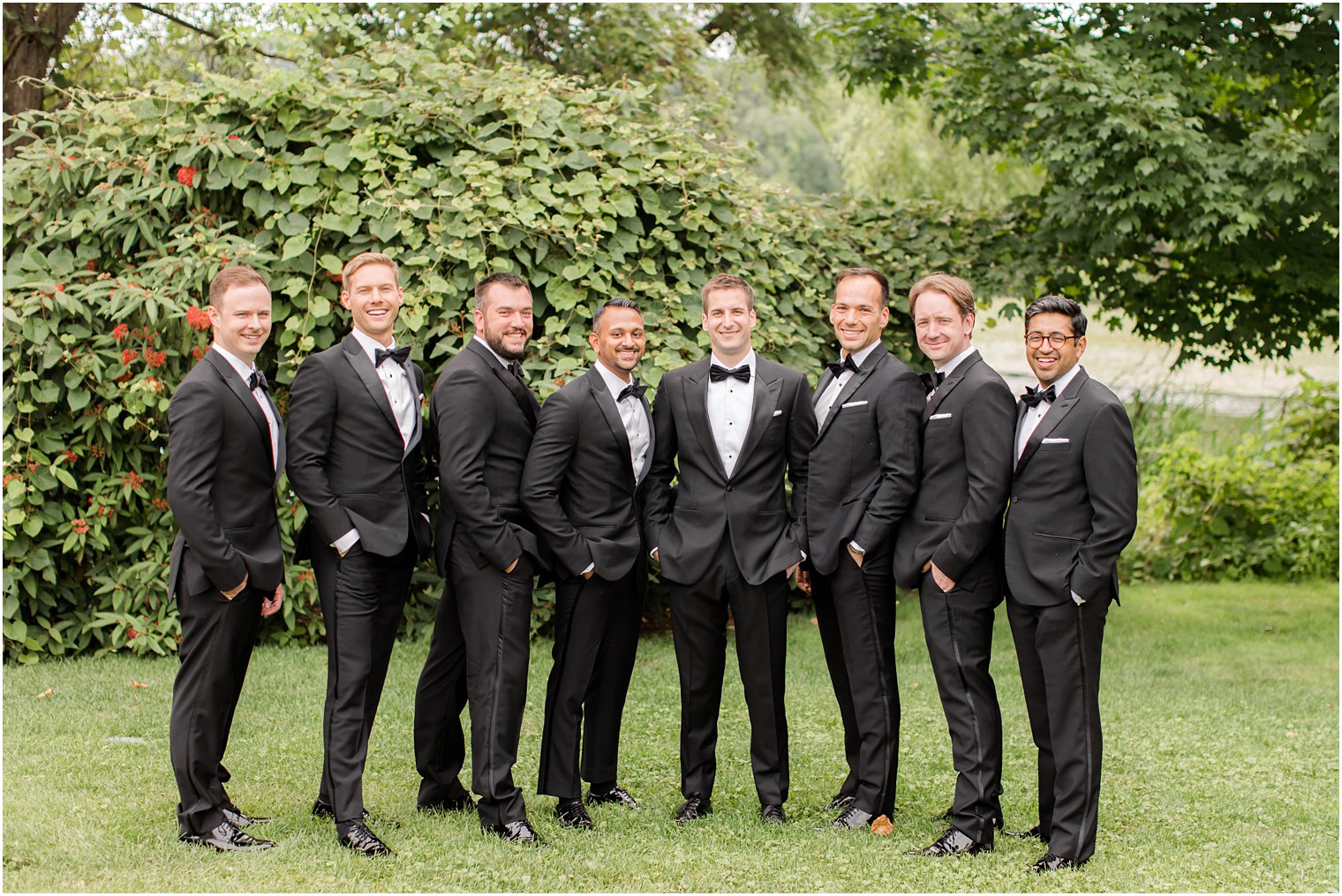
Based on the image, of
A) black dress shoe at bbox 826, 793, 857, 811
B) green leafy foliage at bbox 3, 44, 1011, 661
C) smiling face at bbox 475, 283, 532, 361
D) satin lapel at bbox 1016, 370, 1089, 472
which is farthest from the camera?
green leafy foliage at bbox 3, 44, 1011, 661

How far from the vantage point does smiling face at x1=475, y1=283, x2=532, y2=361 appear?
190 inches

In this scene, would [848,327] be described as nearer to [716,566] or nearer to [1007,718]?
[716,566]

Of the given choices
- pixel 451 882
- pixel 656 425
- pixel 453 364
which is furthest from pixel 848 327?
pixel 451 882

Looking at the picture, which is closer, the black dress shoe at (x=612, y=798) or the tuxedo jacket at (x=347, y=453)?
the tuxedo jacket at (x=347, y=453)

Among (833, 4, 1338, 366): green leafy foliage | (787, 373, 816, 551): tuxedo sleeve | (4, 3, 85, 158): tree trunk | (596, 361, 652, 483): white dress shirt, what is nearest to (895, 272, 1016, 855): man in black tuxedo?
(787, 373, 816, 551): tuxedo sleeve

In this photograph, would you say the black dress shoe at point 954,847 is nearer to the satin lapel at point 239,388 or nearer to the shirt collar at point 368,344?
the shirt collar at point 368,344

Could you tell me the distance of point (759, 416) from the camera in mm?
4875

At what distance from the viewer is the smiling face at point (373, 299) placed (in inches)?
186

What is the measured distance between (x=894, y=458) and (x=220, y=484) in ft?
8.25

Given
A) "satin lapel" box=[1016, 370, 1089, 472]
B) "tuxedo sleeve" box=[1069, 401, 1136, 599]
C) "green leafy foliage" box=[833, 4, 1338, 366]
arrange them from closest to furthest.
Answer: "tuxedo sleeve" box=[1069, 401, 1136, 599]
"satin lapel" box=[1016, 370, 1089, 472]
"green leafy foliage" box=[833, 4, 1338, 366]

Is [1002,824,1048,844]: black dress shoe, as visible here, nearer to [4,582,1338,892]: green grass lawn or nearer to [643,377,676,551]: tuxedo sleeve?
[4,582,1338,892]: green grass lawn

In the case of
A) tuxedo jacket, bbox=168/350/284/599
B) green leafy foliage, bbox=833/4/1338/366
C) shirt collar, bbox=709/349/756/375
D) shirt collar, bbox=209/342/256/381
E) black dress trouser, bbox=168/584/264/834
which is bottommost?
black dress trouser, bbox=168/584/264/834


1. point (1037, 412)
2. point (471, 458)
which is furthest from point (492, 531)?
point (1037, 412)

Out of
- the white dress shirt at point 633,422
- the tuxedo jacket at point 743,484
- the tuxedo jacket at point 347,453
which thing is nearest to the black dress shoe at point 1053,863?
the tuxedo jacket at point 743,484
